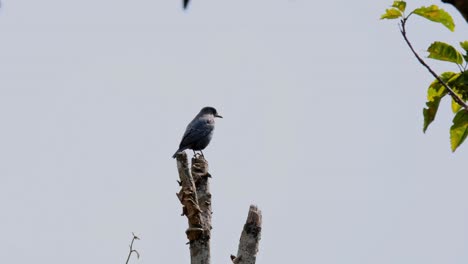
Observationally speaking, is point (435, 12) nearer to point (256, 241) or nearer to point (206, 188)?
point (256, 241)

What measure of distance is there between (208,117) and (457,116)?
1273 cm

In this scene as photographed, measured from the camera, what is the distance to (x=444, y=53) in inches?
179

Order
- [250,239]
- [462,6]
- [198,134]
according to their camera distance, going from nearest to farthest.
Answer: [462,6]
[250,239]
[198,134]

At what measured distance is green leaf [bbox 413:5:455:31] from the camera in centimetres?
441

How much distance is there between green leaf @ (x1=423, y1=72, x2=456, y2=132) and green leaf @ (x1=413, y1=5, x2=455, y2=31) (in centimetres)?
29

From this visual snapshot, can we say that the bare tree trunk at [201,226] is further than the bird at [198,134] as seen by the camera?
No

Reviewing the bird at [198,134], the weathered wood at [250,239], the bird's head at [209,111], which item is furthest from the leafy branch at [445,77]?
the bird's head at [209,111]

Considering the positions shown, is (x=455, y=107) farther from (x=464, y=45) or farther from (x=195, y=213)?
(x=195, y=213)

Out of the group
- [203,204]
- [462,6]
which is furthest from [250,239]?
[462,6]

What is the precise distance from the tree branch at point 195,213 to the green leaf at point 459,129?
7.83ft

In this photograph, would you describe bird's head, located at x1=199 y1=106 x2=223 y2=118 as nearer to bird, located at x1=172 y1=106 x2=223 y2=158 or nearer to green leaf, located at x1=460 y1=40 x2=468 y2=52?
bird, located at x1=172 y1=106 x2=223 y2=158

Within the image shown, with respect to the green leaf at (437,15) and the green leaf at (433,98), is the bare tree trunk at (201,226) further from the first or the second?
the green leaf at (437,15)

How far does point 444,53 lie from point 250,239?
2.35 meters

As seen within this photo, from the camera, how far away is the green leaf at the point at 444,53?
449 cm
